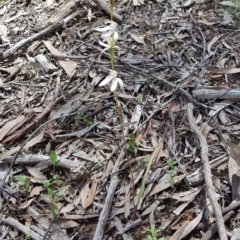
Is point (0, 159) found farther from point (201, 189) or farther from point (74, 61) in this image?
point (201, 189)

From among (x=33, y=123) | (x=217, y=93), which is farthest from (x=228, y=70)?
(x=33, y=123)

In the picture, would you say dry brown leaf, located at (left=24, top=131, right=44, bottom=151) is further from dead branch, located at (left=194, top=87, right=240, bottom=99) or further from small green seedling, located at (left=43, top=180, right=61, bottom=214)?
dead branch, located at (left=194, top=87, right=240, bottom=99)

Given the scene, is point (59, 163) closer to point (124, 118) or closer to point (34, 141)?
point (34, 141)

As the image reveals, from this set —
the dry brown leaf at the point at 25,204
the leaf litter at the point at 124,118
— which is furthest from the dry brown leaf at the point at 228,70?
the dry brown leaf at the point at 25,204

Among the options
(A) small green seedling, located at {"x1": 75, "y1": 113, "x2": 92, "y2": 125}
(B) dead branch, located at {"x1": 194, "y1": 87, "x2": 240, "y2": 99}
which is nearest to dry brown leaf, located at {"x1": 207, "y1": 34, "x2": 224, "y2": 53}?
(B) dead branch, located at {"x1": 194, "y1": 87, "x2": 240, "y2": 99}

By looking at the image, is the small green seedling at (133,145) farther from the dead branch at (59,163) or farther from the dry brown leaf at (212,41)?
the dry brown leaf at (212,41)

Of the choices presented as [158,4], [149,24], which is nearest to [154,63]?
[149,24]
